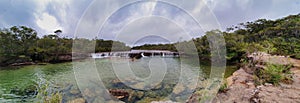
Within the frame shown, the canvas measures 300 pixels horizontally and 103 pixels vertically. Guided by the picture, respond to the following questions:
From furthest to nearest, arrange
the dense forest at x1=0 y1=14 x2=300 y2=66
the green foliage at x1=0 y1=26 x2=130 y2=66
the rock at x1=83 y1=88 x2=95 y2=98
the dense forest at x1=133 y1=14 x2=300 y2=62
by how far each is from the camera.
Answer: the green foliage at x1=0 y1=26 x2=130 y2=66
the dense forest at x1=0 y1=14 x2=300 y2=66
the dense forest at x1=133 y1=14 x2=300 y2=62
the rock at x1=83 y1=88 x2=95 y2=98

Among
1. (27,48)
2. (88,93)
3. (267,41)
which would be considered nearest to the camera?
(88,93)

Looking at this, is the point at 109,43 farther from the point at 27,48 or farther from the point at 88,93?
the point at 27,48

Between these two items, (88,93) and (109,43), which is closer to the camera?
(88,93)

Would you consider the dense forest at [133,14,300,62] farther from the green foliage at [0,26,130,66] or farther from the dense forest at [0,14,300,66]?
the green foliage at [0,26,130,66]

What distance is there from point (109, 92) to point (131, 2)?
4.88 meters

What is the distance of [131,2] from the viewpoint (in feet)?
13.9

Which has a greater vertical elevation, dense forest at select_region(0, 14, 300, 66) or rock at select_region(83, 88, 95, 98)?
dense forest at select_region(0, 14, 300, 66)

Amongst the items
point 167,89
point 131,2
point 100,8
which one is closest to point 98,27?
point 100,8

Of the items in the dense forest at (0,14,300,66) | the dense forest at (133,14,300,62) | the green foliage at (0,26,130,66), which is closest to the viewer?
the dense forest at (133,14,300,62)

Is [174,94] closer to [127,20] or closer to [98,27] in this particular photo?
[127,20]

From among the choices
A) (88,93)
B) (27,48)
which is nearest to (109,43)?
(88,93)

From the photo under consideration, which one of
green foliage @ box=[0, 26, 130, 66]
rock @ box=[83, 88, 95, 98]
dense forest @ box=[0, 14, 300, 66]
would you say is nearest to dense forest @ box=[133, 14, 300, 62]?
dense forest @ box=[0, 14, 300, 66]

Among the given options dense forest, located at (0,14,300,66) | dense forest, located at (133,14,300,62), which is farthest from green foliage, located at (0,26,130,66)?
dense forest, located at (133,14,300,62)

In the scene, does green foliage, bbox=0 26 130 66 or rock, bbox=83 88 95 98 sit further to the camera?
green foliage, bbox=0 26 130 66
